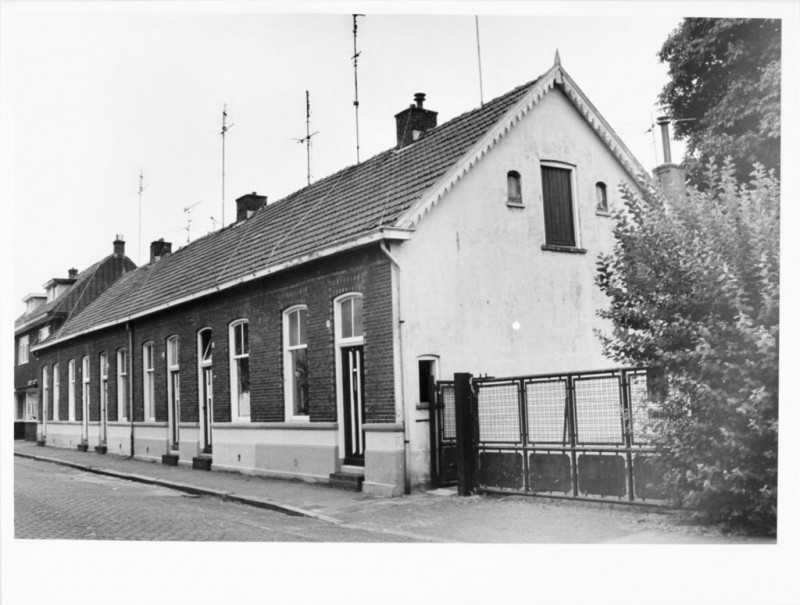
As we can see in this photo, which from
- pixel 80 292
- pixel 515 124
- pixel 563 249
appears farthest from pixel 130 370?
pixel 515 124

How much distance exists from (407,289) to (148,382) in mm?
11644

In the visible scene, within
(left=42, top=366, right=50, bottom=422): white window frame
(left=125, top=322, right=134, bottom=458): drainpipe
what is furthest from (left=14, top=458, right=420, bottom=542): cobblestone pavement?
(left=42, top=366, right=50, bottom=422): white window frame

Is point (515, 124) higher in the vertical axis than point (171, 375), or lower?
higher

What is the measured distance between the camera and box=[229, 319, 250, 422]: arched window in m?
16.9

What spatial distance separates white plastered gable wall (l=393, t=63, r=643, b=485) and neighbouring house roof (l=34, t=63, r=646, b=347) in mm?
74

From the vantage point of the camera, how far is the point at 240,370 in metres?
17.2

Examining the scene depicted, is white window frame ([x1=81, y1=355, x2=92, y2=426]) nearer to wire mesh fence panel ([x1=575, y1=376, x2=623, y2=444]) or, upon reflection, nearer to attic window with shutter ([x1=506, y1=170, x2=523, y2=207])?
attic window with shutter ([x1=506, y1=170, x2=523, y2=207])

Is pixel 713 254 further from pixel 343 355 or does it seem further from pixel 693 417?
pixel 343 355

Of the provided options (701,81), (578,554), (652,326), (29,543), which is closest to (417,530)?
(578,554)

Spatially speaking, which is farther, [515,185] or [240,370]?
[240,370]

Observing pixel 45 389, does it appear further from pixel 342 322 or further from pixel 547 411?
pixel 547 411

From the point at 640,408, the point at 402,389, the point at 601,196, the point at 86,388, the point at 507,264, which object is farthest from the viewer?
the point at 86,388

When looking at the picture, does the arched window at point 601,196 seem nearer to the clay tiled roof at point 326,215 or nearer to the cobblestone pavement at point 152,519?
the clay tiled roof at point 326,215

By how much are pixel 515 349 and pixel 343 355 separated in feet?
9.55
